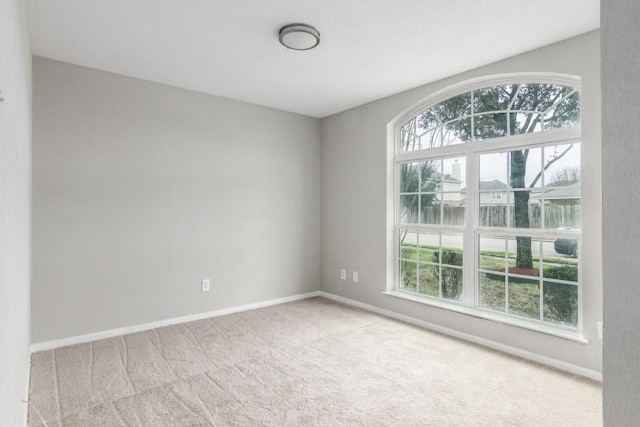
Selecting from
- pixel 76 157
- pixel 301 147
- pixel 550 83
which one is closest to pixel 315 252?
pixel 301 147

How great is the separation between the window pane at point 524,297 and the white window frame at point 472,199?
0.21 ft

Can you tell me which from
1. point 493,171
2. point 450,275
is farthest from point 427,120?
point 450,275

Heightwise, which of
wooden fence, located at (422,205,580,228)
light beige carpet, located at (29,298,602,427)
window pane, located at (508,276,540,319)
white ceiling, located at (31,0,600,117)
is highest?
white ceiling, located at (31,0,600,117)

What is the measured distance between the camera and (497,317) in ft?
10.1

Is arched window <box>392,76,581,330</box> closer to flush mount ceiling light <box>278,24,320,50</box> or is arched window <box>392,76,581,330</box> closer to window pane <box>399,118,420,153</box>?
window pane <box>399,118,420,153</box>

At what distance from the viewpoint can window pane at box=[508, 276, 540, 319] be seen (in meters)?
2.91

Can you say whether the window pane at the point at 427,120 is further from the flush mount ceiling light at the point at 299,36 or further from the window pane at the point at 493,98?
the flush mount ceiling light at the point at 299,36

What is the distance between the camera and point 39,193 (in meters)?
2.91

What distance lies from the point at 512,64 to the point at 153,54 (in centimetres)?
300

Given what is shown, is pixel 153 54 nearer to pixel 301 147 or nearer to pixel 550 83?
pixel 301 147

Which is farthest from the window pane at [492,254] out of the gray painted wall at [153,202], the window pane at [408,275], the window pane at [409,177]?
the gray painted wall at [153,202]

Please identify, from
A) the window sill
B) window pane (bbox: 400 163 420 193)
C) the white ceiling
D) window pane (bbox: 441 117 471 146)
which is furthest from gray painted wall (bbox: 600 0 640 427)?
window pane (bbox: 400 163 420 193)

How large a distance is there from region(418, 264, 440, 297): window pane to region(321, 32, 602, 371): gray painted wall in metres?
0.20

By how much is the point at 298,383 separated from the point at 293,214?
2.48m
